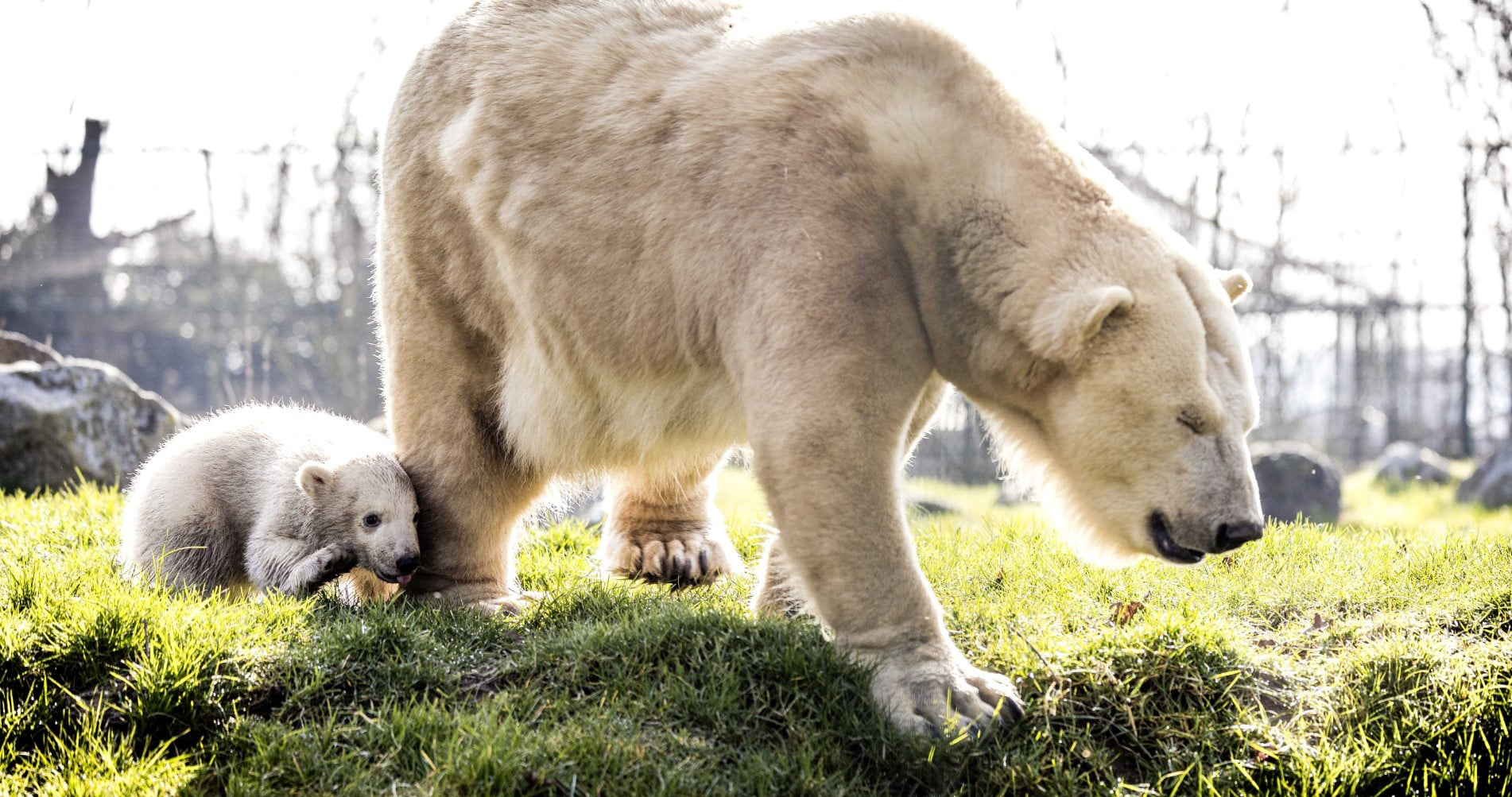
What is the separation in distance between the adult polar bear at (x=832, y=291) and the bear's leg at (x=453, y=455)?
4.7 inches

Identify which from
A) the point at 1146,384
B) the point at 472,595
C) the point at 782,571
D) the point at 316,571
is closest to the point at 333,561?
the point at 316,571

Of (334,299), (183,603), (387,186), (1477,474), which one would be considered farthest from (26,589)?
(1477,474)

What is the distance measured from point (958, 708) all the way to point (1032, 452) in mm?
885

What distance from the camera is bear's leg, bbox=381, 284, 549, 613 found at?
4.54 metres

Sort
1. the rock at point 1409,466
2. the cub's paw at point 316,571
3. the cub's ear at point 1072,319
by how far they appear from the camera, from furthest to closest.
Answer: the rock at point 1409,466 < the cub's paw at point 316,571 < the cub's ear at point 1072,319

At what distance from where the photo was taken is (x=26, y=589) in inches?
155

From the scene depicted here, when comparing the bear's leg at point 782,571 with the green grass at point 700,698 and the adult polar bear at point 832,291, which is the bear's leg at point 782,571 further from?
the green grass at point 700,698

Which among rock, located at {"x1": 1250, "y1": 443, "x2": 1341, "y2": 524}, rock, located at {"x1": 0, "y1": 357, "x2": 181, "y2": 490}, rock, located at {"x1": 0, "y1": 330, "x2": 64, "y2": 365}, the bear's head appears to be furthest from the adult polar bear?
rock, located at {"x1": 1250, "y1": 443, "x2": 1341, "y2": 524}

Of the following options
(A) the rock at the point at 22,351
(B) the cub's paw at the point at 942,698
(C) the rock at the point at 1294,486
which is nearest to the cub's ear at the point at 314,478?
(B) the cub's paw at the point at 942,698

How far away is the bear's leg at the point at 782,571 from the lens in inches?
163

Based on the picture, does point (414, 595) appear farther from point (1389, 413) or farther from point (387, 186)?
point (1389, 413)

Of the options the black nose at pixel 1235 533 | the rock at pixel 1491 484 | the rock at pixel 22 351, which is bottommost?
the rock at pixel 1491 484

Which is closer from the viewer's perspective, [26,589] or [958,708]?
[958,708]

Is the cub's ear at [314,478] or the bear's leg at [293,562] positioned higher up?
the cub's ear at [314,478]
